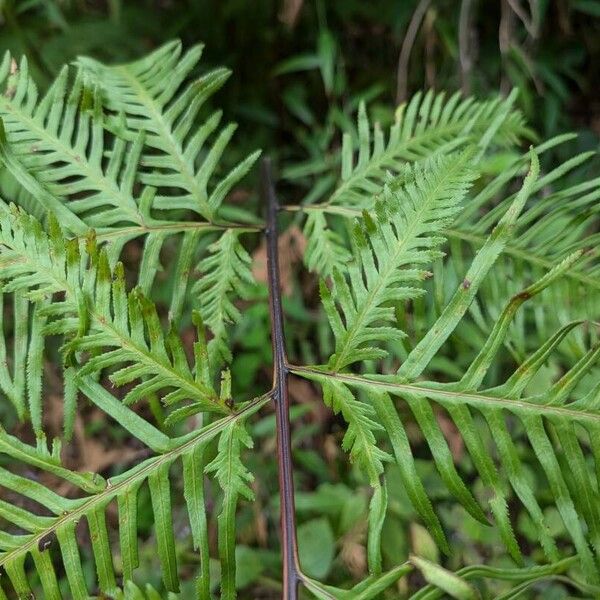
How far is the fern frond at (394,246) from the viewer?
0.93 metres

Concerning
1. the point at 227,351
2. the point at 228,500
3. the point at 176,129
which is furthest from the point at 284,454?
the point at 176,129

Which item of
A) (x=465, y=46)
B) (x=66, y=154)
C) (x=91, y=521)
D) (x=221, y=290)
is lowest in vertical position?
(x=91, y=521)

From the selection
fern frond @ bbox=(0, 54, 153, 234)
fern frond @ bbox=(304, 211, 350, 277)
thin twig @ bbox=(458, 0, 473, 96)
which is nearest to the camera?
fern frond @ bbox=(0, 54, 153, 234)

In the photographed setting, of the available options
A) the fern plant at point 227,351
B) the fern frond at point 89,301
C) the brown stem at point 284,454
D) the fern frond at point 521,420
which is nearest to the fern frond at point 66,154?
the fern plant at point 227,351

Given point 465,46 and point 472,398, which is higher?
point 465,46

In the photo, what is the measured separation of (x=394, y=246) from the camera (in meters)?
0.95

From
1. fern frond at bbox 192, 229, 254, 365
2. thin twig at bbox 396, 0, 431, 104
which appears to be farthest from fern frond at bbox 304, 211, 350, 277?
thin twig at bbox 396, 0, 431, 104

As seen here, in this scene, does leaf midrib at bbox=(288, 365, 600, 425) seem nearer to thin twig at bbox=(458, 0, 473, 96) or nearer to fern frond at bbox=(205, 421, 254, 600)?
fern frond at bbox=(205, 421, 254, 600)

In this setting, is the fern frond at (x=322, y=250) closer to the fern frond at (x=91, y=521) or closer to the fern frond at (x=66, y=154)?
the fern frond at (x=66, y=154)

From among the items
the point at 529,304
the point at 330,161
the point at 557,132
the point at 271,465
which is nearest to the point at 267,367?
the point at 271,465

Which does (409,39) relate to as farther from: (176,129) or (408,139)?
(176,129)

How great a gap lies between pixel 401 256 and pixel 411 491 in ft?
1.11

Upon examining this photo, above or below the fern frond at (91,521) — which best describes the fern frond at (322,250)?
above

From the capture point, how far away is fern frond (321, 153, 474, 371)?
3.05 ft
